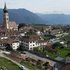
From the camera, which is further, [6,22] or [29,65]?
[6,22]

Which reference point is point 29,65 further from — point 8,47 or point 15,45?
point 15,45

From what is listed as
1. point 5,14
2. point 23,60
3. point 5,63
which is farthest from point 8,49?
point 5,14

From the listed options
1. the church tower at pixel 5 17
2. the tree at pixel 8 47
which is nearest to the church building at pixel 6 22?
the church tower at pixel 5 17

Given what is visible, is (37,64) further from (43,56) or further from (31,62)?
(43,56)

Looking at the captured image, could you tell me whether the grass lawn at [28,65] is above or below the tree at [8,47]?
below

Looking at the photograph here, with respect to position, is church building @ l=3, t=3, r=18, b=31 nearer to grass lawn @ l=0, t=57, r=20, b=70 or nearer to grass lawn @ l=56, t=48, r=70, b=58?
grass lawn @ l=56, t=48, r=70, b=58

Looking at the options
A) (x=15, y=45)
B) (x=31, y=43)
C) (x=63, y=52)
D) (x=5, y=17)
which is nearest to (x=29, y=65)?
(x=63, y=52)

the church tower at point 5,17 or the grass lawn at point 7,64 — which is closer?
the grass lawn at point 7,64

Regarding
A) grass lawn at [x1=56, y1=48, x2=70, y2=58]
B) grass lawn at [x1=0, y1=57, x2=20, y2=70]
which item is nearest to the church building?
grass lawn at [x1=56, y1=48, x2=70, y2=58]

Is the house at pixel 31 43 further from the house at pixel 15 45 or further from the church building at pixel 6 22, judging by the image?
the church building at pixel 6 22

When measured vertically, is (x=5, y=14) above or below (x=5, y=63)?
above

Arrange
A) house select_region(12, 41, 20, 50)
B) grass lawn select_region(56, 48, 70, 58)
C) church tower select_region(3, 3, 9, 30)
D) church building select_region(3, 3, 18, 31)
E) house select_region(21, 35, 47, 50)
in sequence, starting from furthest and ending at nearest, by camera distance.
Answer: church building select_region(3, 3, 18, 31), church tower select_region(3, 3, 9, 30), house select_region(21, 35, 47, 50), house select_region(12, 41, 20, 50), grass lawn select_region(56, 48, 70, 58)
